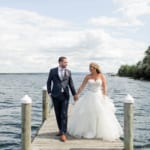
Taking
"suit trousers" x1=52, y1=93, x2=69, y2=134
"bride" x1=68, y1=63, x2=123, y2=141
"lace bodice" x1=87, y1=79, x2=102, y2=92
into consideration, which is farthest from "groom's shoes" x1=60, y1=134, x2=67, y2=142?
"lace bodice" x1=87, y1=79, x2=102, y2=92

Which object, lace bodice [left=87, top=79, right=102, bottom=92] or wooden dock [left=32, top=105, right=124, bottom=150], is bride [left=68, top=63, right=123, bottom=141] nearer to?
lace bodice [left=87, top=79, right=102, bottom=92]

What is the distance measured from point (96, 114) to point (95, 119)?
0.53 feet

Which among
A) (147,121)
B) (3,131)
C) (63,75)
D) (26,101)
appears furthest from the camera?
(147,121)

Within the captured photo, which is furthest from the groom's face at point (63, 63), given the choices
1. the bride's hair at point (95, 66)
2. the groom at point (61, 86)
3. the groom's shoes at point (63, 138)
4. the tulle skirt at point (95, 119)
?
the groom's shoes at point (63, 138)

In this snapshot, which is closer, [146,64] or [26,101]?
[26,101]

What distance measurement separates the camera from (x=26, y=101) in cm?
1117

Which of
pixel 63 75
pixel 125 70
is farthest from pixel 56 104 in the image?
pixel 125 70

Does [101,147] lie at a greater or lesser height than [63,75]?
lesser

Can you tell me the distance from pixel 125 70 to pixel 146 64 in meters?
73.2

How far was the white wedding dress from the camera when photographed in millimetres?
12766

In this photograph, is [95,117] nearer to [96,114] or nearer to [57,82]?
[96,114]

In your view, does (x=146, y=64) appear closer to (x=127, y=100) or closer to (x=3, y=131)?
(x=3, y=131)

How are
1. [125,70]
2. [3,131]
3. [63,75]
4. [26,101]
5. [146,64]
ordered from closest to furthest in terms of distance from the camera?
[26,101] → [63,75] → [3,131] → [146,64] → [125,70]

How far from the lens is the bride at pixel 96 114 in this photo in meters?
12.8
